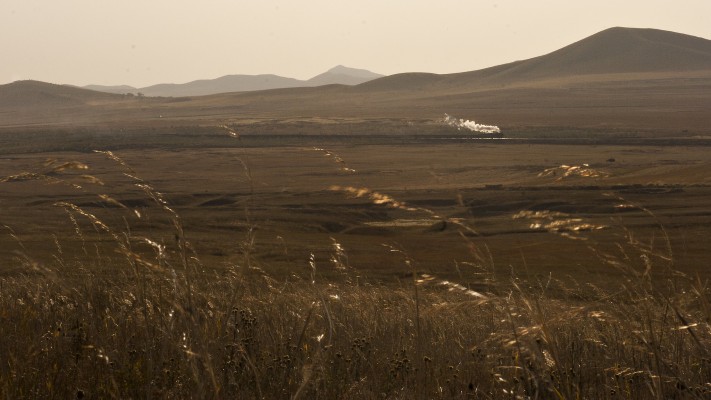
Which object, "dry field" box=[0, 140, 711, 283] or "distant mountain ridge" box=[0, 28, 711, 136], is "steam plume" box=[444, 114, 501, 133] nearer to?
"distant mountain ridge" box=[0, 28, 711, 136]

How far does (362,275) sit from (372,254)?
999 centimetres

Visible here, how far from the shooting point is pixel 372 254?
26.2m

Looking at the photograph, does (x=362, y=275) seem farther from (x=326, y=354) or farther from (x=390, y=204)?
(x=390, y=204)

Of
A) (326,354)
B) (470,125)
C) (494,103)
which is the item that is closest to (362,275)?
(326,354)

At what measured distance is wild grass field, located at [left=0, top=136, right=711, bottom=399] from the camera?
325 centimetres

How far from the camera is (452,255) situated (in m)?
26.5

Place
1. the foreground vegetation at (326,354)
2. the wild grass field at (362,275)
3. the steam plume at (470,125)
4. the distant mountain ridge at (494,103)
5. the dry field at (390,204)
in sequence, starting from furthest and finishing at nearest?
the distant mountain ridge at (494,103) → the steam plume at (470,125) → the dry field at (390,204) → the wild grass field at (362,275) → the foreground vegetation at (326,354)

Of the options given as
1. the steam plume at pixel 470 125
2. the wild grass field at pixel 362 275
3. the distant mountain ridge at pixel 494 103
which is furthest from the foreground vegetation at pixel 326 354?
the steam plume at pixel 470 125

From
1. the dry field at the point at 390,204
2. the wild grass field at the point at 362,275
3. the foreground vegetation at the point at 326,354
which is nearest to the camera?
the foreground vegetation at the point at 326,354

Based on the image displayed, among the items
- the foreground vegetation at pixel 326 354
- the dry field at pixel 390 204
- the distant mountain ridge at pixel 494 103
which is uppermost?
the foreground vegetation at pixel 326 354

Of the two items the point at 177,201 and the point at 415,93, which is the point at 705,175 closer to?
the point at 177,201

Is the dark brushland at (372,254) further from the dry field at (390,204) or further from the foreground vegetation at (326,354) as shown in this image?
the dry field at (390,204)

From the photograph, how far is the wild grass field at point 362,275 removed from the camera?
3.25 meters

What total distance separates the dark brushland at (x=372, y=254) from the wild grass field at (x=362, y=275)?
33mm
